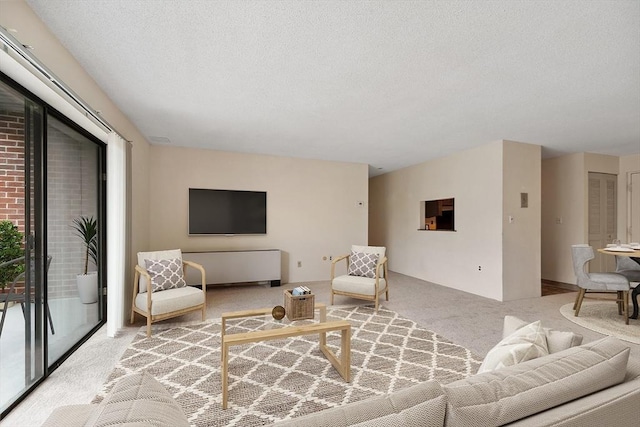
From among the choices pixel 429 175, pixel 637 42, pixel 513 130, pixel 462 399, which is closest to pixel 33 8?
pixel 462 399

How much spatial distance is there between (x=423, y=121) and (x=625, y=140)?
3478 mm

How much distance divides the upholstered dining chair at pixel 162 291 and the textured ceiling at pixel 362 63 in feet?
5.66

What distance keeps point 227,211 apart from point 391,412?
489cm

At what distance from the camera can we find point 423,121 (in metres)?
3.57

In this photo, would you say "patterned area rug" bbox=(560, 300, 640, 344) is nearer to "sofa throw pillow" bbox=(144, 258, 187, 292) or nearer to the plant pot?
"sofa throw pillow" bbox=(144, 258, 187, 292)

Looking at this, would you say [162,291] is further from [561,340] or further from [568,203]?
[568,203]

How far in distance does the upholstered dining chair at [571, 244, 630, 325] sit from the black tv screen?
4.65 m

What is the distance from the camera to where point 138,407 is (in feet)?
2.27

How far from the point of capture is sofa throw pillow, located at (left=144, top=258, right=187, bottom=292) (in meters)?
3.31

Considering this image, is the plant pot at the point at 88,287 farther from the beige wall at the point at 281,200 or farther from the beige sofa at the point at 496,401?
the beige sofa at the point at 496,401

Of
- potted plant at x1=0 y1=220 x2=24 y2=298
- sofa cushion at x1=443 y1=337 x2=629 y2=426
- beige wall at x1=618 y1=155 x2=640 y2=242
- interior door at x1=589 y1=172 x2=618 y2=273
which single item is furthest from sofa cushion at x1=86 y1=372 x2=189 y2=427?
beige wall at x1=618 y1=155 x2=640 y2=242

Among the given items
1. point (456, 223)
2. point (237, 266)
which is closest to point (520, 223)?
point (456, 223)

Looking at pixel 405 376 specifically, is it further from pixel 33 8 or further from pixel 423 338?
pixel 33 8

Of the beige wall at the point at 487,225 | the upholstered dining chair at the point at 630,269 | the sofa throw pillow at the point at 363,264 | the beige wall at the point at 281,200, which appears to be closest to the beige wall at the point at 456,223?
the beige wall at the point at 487,225
